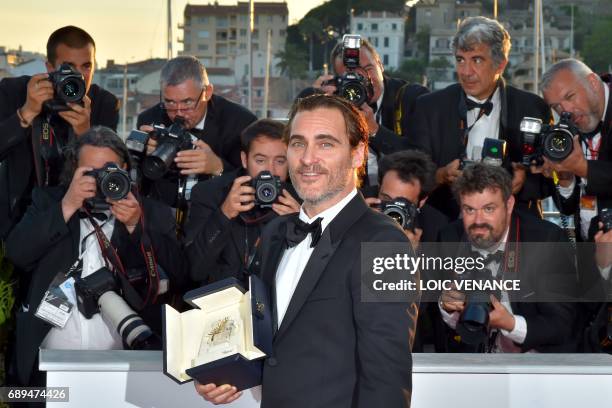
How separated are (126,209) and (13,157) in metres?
0.92

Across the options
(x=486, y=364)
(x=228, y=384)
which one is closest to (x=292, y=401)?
(x=228, y=384)

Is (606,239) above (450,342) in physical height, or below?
above

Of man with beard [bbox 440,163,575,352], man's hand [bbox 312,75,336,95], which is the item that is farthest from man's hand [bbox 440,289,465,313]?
man's hand [bbox 312,75,336,95]

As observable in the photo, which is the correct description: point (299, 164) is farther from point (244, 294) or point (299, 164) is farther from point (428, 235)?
point (428, 235)

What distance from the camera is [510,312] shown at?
4.28 metres

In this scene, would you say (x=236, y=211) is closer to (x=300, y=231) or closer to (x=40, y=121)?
(x=40, y=121)

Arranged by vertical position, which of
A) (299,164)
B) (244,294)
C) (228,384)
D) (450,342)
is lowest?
(450,342)

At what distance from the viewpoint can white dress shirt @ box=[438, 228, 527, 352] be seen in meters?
4.24

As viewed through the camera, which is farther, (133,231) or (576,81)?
(576,81)

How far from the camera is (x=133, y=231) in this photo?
176 inches

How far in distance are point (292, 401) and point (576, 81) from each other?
8.45 ft

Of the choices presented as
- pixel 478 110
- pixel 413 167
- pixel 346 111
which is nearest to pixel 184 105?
pixel 413 167

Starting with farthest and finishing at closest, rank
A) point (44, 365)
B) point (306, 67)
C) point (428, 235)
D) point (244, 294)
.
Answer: point (306, 67), point (428, 235), point (44, 365), point (244, 294)

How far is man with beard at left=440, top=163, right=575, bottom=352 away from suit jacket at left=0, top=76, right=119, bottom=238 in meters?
1.88
